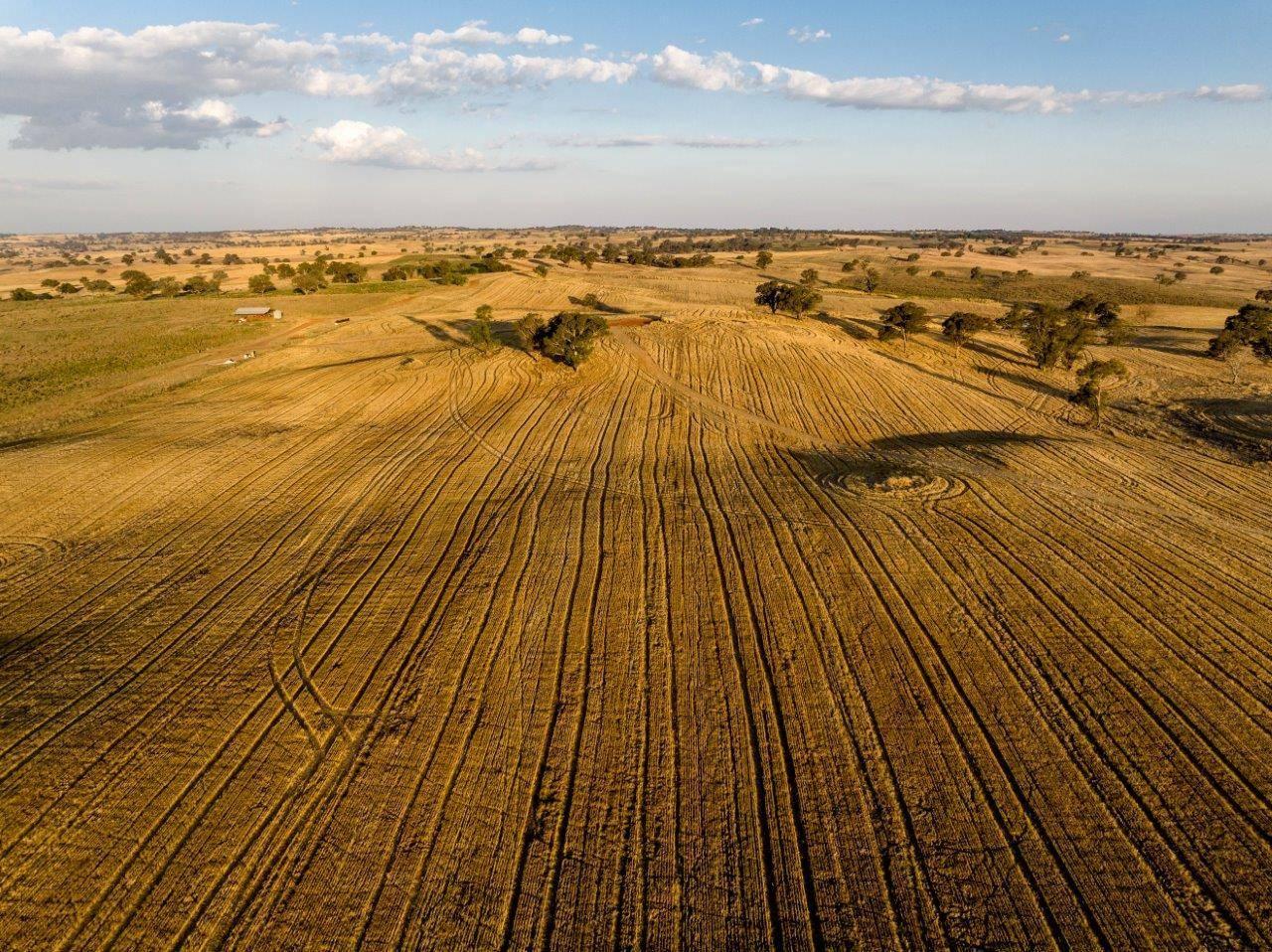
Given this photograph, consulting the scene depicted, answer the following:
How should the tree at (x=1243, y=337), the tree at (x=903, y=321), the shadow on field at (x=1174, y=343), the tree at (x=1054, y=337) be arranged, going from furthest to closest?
the shadow on field at (x=1174, y=343) < the tree at (x=903, y=321) < the tree at (x=1243, y=337) < the tree at (x=1054, y=337)

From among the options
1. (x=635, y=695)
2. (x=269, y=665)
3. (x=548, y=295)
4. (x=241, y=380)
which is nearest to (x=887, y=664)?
(x=635, y=695)

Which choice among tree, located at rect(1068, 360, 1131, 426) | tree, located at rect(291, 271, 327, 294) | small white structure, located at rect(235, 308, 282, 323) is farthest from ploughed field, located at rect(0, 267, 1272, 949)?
tree, located at rect(291, 271, 327, 294)

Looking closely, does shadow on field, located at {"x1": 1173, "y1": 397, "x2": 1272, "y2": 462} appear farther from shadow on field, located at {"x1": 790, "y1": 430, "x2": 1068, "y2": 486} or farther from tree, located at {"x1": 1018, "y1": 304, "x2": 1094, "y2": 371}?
shadow on field, located at {"x1": 790, "y1": 430, "x2": 1068, "y2": 486}

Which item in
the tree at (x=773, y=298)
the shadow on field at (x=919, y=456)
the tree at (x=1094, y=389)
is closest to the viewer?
the shadow on field at (x=919, y=456)

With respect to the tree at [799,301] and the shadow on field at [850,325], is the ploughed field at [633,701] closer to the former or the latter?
the shadow on field at [850,325]

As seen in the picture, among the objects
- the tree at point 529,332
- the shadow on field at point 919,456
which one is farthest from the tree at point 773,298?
the shadow on field at point 919,456
